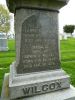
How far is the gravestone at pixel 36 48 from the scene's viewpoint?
160 inches

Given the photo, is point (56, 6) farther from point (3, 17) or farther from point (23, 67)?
point (3, 17)

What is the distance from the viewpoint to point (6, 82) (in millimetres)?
5168

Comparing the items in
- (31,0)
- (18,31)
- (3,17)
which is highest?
(3,17)

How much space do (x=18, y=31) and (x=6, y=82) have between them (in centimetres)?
158

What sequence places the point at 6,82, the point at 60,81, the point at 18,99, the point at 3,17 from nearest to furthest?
the point at 18,99 → the point at 60,81 → the point at 6,82 → the point at 3,17

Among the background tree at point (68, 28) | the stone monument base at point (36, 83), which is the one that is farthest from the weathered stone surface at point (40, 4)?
the background tree at point (68, 28)

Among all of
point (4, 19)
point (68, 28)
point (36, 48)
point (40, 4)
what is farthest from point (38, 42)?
point (68, 28)

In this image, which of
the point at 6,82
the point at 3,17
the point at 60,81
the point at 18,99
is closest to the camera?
the point at 18,99

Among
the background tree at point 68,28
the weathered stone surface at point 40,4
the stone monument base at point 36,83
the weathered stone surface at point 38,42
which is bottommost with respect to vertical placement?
the stone monument base at point 36,83

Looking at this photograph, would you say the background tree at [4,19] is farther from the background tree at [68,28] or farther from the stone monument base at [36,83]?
the stone monument base at [36,83]

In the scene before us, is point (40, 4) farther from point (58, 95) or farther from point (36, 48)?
point (58, 95)

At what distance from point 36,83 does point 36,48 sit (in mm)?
726

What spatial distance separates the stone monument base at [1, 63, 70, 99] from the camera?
391 cm

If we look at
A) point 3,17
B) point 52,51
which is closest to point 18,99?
point 52,51
